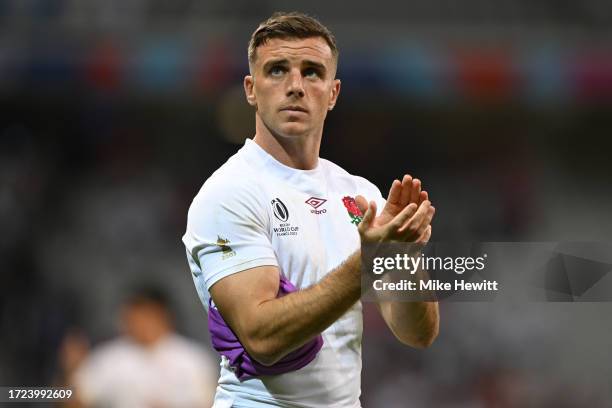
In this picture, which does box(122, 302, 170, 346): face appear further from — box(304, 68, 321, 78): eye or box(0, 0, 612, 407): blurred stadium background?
box(304, 68, 321, 78): eye

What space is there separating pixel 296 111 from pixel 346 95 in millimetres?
8238

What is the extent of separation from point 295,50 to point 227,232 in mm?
797

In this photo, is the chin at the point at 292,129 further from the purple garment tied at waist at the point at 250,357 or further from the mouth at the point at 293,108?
the purple garment tied at waist at the point at 250,357

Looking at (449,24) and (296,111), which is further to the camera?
(449,24)

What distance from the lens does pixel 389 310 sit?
3.54 m

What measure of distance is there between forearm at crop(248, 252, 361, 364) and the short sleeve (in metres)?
0.20

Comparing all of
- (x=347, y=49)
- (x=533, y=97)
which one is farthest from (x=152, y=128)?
(x=533, y=97)

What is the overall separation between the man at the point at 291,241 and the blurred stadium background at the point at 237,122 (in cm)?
668

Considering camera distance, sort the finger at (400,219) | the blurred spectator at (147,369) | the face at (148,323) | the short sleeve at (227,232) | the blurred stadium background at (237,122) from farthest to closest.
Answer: the blurred stadium background at (237,122), the face at (148,323), the blurred spectator at (147,369), the short sleeve at (227,232), the finger at (400,219)

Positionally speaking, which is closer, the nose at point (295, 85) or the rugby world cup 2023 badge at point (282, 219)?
the rugby world cup 2023 badge at point (282, 219)

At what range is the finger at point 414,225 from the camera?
9.40 ft

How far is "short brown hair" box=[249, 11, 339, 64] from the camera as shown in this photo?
357 cm

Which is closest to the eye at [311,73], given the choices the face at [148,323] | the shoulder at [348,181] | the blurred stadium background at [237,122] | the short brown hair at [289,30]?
the short brown hair at [289,30]

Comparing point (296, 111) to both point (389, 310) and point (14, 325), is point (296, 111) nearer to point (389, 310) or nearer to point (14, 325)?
point (389, 310)
